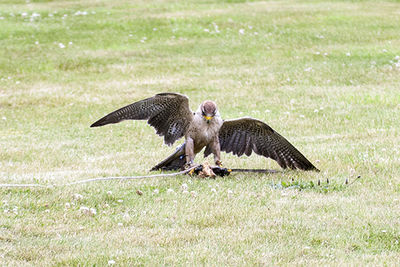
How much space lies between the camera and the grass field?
5766 millimetres

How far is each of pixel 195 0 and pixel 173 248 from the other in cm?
2086

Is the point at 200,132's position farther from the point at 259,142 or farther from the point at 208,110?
the point at 259,142

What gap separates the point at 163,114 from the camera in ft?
27.8

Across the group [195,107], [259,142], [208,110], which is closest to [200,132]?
[208,110]

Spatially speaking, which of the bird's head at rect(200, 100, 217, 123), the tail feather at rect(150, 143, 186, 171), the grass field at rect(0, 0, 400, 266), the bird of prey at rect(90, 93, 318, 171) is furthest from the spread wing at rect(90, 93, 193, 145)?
the grass field at rect(0, 0, 400, 266)

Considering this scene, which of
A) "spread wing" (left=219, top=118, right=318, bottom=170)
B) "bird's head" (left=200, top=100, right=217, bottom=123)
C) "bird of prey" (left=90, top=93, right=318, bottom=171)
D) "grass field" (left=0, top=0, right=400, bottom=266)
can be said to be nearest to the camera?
"grass field" (left=0, top=0, right=400, bottom=266)

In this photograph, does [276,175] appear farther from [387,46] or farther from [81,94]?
[387,46]

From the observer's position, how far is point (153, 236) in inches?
232

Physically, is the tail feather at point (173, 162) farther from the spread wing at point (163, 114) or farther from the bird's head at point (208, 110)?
the bird's head at point (208, 110)

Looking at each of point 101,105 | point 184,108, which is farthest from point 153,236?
point 101,105

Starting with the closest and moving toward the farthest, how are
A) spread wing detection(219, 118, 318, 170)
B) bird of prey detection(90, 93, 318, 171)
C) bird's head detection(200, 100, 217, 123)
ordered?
bird's head detection(200, 100, 217, 123) < bird of prey detection(90, 93, 318, 171) < spread wing detection(219, 118, 318, 170)

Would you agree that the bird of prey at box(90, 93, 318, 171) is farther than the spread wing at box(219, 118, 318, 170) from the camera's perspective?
No

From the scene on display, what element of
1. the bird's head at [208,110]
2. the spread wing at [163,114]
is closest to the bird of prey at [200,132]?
the spread wing at [163,114]

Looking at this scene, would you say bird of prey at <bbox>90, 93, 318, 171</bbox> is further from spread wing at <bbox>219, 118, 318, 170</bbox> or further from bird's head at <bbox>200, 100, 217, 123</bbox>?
bird's head at <bbox>200, 100, 217, 123</bbox>
